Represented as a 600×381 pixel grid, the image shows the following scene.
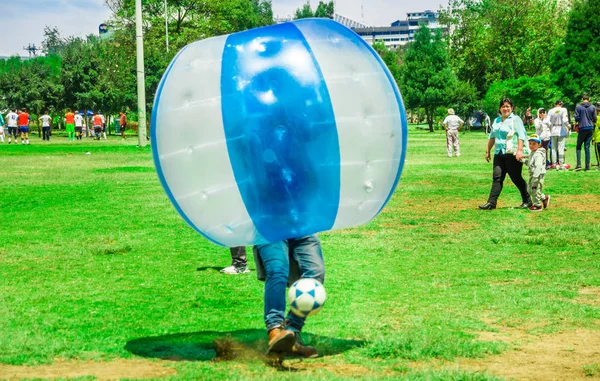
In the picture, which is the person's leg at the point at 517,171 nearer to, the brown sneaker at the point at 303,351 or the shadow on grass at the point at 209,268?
the shadow on grass at the point at 209,268

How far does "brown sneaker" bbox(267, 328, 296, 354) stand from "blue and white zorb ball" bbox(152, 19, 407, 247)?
0.64m

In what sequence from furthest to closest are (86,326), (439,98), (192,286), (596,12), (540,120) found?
(439,98), (596,12), (540,120), (192,286), (86,326)

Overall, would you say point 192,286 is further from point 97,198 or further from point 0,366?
point 97,198

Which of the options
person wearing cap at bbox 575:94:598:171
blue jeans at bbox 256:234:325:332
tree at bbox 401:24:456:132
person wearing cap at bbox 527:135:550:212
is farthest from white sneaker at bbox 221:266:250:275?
tree at bbox 401:24:456:132

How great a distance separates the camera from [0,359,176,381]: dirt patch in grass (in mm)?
5371

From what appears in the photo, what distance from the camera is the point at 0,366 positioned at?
5617 millimetres

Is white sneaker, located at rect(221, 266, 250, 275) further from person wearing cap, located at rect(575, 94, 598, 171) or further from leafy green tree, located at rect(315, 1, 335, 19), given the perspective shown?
leafy green tree, located at rect(315, 1, 335, 19)

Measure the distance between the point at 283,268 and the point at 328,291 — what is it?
8.04 ft

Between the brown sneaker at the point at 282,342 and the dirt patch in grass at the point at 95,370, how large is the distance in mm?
681

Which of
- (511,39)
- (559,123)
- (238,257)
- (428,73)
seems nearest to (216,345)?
(238,257)

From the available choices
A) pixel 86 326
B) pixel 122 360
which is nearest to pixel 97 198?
pixel 86 326

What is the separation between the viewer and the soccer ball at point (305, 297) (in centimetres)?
553

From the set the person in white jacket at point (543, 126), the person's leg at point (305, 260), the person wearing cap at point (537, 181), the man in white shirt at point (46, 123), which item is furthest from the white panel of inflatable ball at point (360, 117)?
the man in white shirt at point (46, 123)

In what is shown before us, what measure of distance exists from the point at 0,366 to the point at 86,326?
1156 mm
